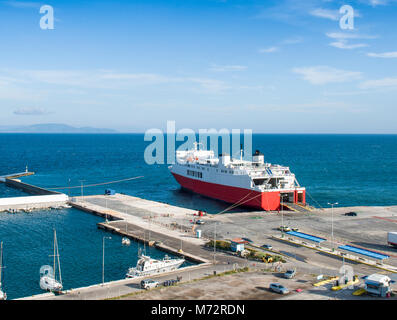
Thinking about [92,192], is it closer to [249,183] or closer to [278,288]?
[249,183]

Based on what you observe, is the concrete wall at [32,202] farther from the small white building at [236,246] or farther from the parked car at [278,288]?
the parked car at [278,288]

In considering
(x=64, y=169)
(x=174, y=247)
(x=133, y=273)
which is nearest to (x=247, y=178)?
(x=174, y=247)

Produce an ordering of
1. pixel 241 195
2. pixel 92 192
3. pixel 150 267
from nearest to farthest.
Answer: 1. pixel 150 267
2. pixel 241 195
3. pixel 92 192

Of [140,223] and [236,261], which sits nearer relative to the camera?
[236,261]

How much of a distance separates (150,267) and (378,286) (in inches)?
747

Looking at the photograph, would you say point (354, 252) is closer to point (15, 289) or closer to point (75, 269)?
point (75, 269)

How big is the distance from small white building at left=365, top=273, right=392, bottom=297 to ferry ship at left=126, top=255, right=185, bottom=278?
17.2 meters

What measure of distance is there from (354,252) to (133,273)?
22.2 meters

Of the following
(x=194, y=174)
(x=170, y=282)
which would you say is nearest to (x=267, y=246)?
(x=170, y=282)

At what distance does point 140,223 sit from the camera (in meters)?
57.0

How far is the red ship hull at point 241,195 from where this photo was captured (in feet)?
220

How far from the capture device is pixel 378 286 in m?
28.4

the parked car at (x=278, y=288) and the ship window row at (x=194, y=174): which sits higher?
the ship window row at (x=194, y=174)

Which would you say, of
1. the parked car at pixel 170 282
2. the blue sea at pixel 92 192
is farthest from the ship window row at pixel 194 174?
the parked car at pixel 170 282
